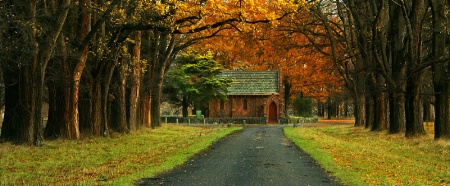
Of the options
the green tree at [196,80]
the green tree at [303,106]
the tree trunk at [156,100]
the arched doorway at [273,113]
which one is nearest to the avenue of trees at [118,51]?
the tree trunk at [156,100]

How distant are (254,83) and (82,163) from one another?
55241 millimetres

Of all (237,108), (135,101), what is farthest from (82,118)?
(237,108)

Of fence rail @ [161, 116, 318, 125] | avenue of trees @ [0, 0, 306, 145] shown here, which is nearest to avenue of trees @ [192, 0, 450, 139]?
avenue of trees @ [0, 0, 306, 145]

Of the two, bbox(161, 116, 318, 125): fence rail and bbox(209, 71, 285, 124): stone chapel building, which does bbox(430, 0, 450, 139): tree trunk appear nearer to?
bbox(161, 116, 318, 125): fence rail

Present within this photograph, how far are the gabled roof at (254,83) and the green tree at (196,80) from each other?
5.65 m

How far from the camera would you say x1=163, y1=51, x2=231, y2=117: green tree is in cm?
6144

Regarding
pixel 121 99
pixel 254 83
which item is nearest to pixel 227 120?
pixel 254 83

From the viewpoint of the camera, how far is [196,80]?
6244 centimetres

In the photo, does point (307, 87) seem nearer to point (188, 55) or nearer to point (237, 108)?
point (237, 108)

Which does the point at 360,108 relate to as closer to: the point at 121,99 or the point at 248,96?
the point at 121,99

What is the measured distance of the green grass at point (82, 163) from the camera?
12.4m

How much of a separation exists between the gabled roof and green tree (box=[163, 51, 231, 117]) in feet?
18.5

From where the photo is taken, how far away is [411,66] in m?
25.9

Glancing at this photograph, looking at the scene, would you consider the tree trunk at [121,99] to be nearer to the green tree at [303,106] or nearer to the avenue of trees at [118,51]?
the avenue of trees at [118,51]
